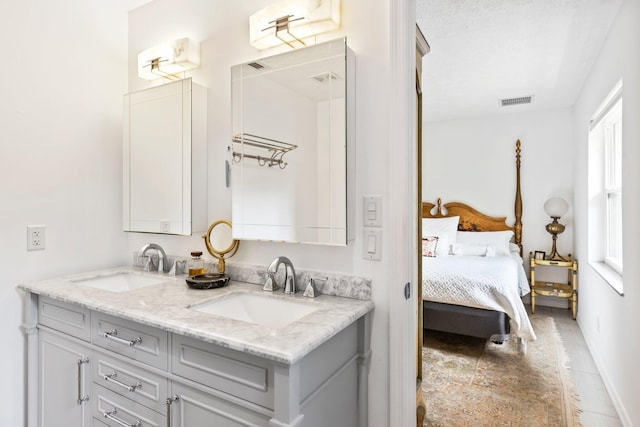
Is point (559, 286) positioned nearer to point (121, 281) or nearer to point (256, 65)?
point (256, 65)

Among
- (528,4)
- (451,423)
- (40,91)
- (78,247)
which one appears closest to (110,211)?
(78,247)

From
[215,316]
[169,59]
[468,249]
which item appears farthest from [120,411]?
[468,249]

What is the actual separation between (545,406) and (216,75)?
2.79m

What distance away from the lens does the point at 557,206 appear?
4.33m

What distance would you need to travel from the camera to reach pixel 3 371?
174 cm

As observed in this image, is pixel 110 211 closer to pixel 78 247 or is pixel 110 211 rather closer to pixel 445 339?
pixel 78 247

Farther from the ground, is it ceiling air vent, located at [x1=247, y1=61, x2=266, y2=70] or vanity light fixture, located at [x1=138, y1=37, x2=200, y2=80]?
vanity light fixture, located at [x1=138, y1=37, x2=200, y2=80]

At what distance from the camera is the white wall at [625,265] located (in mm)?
1895

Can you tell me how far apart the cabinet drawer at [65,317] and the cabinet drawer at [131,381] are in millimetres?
134

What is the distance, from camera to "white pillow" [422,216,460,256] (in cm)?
449

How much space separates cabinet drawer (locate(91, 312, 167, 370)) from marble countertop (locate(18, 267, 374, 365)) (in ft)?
0.22

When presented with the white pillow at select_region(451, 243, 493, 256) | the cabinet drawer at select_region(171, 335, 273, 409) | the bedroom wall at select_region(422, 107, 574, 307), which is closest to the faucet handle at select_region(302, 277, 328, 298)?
the cabinet drawer at select_region(171, 335, 273, 409)

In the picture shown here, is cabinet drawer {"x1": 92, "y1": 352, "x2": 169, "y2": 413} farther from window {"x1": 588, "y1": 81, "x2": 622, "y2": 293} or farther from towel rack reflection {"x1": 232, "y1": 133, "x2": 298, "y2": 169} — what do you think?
window {"x1": 588, "y1": 81, "x2": 622, "y2": 293}

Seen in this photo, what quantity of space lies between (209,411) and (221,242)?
856mm
